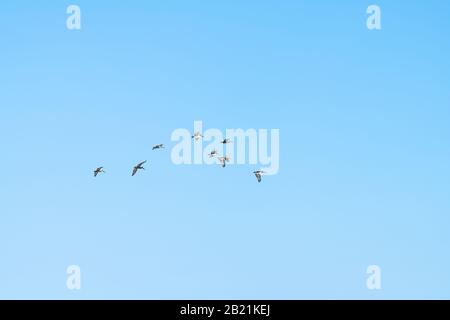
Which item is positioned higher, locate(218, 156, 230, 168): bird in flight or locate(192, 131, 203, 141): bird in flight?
locate(192, 131, 203, 141): bird in flight

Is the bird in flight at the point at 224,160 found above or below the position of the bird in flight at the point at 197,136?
below
